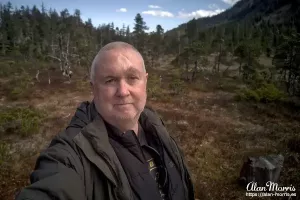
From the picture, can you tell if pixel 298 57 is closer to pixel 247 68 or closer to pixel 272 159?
pixel 247 68

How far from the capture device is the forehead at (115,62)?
2.00 meters

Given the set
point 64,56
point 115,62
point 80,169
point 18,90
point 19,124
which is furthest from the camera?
point 64,56

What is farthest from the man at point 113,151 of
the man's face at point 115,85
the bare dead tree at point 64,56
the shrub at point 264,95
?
the bare dead tree at point 64,56

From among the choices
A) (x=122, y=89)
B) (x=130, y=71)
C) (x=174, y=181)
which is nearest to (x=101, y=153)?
(x=122, y=89)

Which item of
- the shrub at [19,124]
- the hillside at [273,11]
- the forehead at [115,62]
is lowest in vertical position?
the shrub at [19,124]

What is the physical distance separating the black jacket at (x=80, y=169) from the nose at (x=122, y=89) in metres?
0.30

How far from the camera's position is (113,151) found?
5.83ft

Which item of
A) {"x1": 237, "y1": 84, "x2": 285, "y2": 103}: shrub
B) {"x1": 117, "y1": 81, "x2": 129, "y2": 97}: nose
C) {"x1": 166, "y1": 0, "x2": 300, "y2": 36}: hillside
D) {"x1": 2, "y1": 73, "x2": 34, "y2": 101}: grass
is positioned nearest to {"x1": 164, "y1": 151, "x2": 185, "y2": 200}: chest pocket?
{"x1": 117, "y1": 81, "x2": 129, "y2": 97}: nose

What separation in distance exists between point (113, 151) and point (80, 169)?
29 centimetres

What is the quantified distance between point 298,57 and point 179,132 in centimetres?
1673

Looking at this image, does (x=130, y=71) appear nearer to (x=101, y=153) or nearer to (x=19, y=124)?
(x=101, y=153)

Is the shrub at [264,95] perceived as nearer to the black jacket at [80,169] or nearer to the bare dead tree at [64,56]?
the black jacket at [80,169]

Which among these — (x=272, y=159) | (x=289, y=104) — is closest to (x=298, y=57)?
(x=289, y=104)

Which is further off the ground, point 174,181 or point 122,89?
point 122,89
